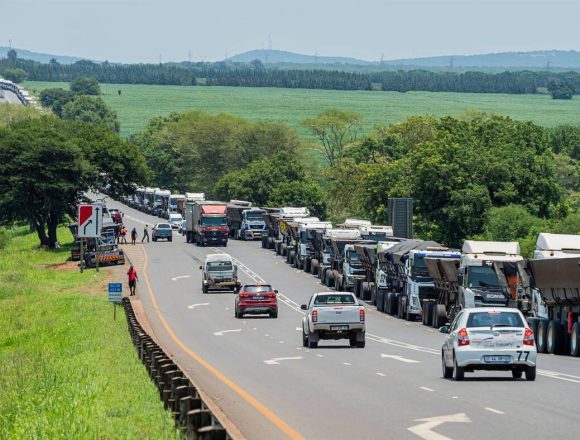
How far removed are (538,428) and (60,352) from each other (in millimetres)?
23822

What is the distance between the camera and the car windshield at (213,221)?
10169 cm

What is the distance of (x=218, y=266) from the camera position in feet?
235

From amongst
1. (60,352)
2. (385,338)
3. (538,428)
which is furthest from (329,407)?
(385,338)

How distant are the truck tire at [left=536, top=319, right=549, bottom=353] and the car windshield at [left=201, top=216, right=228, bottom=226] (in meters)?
64.1

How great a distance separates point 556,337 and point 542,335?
1050mm

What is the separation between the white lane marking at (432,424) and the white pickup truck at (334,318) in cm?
1909

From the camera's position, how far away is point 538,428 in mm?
18688

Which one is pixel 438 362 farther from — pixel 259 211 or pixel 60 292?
pixel 259 211

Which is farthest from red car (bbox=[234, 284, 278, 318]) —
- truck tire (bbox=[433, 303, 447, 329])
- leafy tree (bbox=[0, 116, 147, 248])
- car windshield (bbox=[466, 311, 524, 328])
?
leafy tree (bbox=[0, 116, 147, 248])

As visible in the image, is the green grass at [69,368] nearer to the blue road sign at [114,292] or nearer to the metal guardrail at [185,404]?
the metal guardrail at [185,404]

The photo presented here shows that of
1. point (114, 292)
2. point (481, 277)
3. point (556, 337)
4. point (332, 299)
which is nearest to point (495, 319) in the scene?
point (556, 337)

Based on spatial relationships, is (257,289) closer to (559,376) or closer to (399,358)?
(399,358)

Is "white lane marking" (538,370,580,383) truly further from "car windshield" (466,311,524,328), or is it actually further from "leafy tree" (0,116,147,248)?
"leafy tree" (0,116,147,248)

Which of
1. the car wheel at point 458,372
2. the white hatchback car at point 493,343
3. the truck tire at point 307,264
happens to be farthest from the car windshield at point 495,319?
the truck tire at point 307,264
